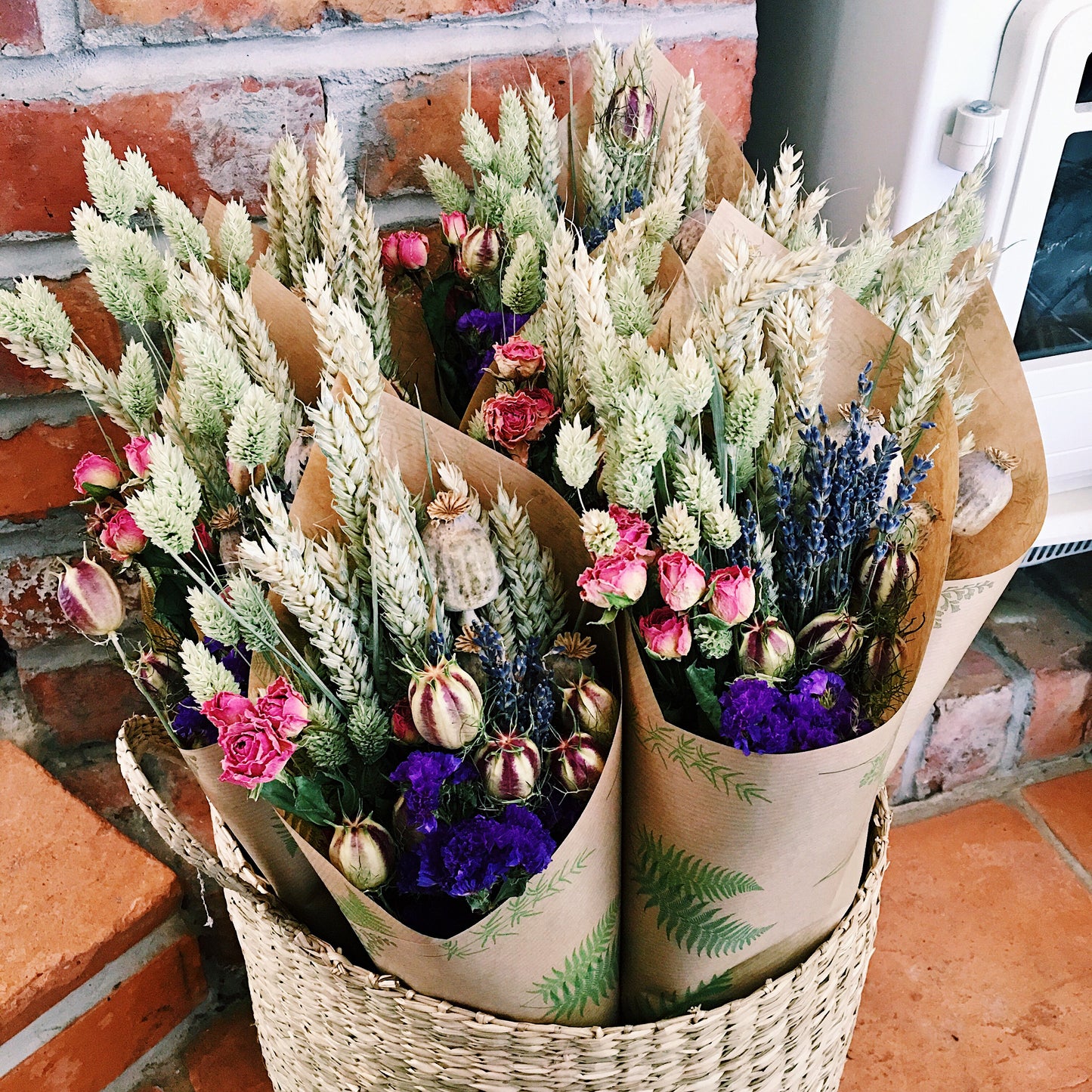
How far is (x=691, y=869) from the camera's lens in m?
0.51

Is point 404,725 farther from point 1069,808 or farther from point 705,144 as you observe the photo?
point 1069,808

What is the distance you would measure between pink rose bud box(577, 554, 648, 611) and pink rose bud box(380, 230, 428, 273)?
0.30 m

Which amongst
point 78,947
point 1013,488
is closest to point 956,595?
point 1013,488

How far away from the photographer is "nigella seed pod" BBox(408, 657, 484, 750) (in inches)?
16.7

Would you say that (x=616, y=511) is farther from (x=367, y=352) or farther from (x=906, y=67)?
(x=906, y=67)

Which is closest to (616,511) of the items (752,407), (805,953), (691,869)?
(752,407)

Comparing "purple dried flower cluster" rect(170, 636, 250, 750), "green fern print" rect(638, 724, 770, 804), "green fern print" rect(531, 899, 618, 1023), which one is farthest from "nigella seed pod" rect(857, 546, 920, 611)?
"purple dried flower cluster" rect(170, 636, 250, 750)

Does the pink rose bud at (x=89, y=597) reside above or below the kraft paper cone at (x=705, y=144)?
below

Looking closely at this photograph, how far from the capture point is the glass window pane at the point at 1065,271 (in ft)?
2.68

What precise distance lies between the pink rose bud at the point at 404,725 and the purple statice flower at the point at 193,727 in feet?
0.42

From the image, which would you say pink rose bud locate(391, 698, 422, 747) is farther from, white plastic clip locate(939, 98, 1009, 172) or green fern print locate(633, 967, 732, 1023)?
white plastic clip locate(939, 98, 1009, 172)

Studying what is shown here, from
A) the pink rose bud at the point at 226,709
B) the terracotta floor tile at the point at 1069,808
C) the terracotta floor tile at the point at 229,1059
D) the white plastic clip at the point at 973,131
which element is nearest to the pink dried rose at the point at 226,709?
the pink rose bud at the point at 226,709

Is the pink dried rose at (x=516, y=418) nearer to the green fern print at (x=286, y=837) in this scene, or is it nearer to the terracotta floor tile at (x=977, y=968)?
the green fern print at (x=286, y=837)

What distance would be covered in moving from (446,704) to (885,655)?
215 mm
